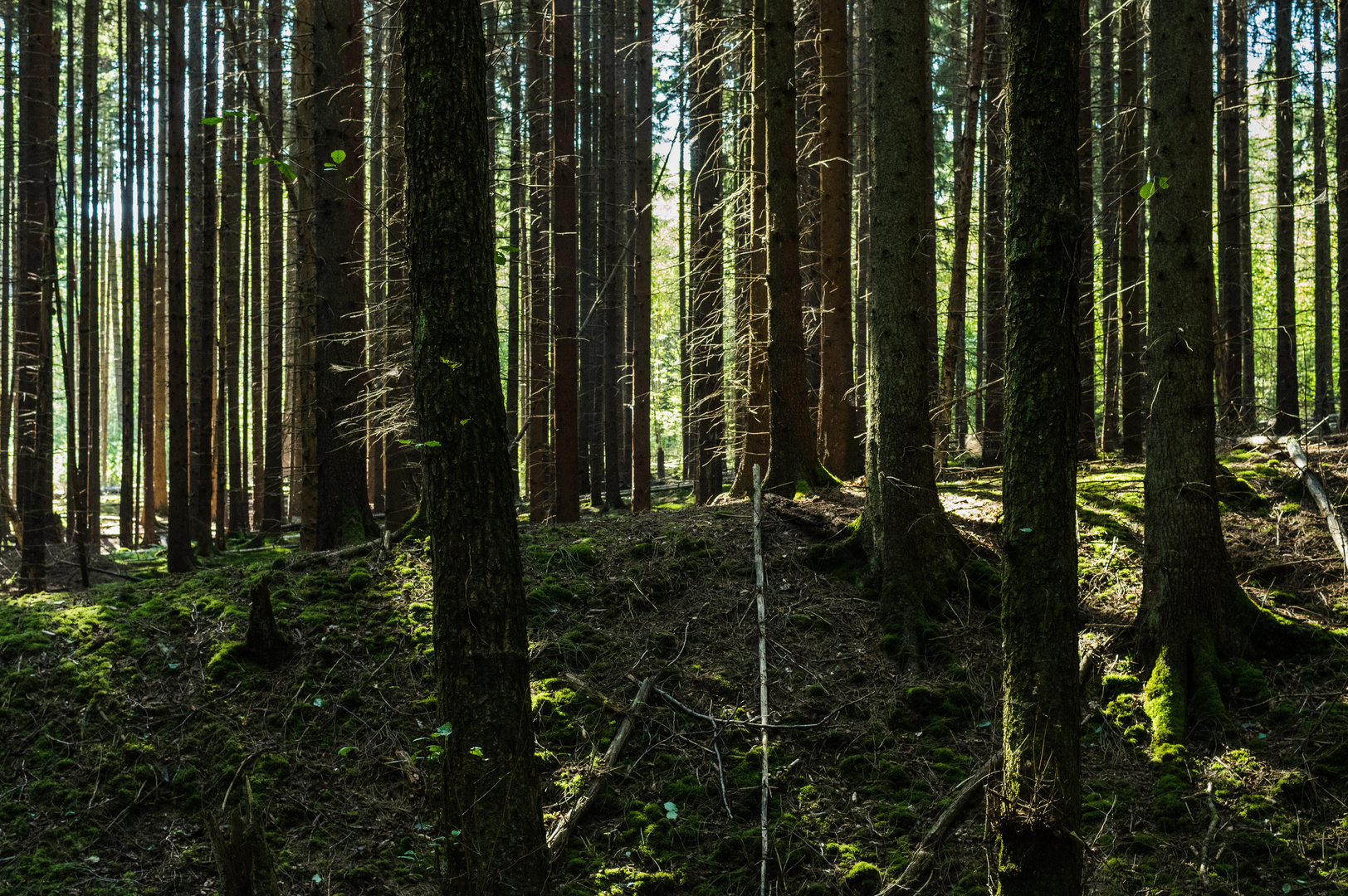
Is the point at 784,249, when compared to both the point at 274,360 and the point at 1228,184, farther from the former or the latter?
the point at 274,360

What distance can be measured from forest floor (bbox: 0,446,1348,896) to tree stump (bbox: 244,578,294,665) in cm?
13

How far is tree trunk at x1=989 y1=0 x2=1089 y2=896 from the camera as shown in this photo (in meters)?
3.78

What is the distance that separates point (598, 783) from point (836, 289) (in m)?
6.99

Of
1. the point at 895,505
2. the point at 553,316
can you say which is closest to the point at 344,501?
the point at 553,316

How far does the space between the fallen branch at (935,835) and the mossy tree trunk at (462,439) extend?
7.03 feet

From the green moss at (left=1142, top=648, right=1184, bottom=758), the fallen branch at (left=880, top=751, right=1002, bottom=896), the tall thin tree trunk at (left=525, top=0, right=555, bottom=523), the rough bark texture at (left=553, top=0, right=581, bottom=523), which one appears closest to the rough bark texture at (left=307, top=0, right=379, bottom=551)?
the rough bark texture at (left=553, top=0, right=581, bottom=523)

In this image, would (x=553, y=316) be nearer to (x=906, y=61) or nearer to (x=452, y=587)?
(x=906, y=61)

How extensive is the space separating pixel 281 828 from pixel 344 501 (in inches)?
177

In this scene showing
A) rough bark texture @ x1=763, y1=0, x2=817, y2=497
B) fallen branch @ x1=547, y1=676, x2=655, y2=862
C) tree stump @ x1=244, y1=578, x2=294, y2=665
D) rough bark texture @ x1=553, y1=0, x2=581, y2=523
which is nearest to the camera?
fallen branch @ x1=547, y1=676, x2=655, y2=862

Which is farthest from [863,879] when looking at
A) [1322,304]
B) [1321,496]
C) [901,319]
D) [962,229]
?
[1322,304]

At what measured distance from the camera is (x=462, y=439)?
14.3 feet

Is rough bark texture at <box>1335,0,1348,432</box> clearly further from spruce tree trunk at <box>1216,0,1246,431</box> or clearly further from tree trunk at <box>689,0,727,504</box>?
tree trunk at <box>689,0,727,504</box>

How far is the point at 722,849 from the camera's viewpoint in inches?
201

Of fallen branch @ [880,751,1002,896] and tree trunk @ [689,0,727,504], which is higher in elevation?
tree trunk @ [689,0,727,504]
